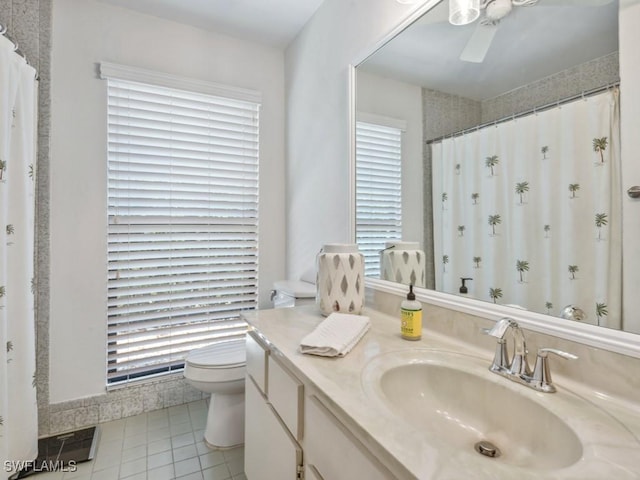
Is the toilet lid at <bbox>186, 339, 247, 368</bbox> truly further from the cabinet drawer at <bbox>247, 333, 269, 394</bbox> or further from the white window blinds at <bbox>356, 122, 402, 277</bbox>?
the white window blinds at <bbox>356, 122, 402, 277</bbox>

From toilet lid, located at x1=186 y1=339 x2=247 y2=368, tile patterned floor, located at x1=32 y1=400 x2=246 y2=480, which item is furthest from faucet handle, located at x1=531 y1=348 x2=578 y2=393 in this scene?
tile patterned floor, located at x1=32 y1=400 x2=246 y2=480

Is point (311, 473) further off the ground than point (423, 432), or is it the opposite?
point (423, 432)

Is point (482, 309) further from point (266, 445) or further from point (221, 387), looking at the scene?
point (221, 387)

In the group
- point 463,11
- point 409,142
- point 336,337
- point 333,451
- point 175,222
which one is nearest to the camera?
point 333,451

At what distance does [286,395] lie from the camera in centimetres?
91

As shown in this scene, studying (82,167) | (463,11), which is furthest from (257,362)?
(82,167)

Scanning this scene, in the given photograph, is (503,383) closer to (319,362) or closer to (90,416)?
(319,362)

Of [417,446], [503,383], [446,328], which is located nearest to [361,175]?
[446,328]

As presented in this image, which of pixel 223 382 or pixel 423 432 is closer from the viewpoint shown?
pixel 423 432

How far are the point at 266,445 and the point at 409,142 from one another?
124 cm

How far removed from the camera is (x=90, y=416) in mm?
1850

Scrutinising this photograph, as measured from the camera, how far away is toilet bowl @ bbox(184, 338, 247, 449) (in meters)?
1.62

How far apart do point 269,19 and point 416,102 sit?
139 centimetres

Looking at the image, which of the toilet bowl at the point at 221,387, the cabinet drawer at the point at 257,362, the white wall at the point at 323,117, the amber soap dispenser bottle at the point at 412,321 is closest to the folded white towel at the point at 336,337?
the amber soap dispenser bottle at the point at 412,321
